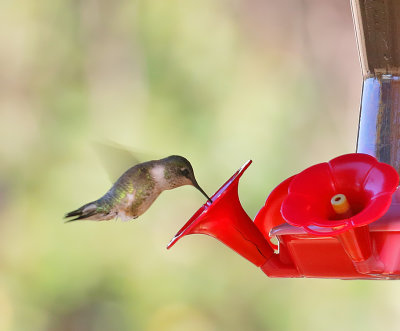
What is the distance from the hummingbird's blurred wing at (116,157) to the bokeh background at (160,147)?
2.92 metres

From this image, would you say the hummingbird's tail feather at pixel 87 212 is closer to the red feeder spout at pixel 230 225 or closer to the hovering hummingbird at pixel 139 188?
the hovering hummingbird at pixel 139 188

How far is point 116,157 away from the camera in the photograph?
260cm

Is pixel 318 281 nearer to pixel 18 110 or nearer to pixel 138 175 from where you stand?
pixel 18 110

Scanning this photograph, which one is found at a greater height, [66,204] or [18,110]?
[18,110]

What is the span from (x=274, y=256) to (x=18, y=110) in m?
4.23

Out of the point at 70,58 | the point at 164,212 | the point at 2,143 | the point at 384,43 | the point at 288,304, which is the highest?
the point at 384,43

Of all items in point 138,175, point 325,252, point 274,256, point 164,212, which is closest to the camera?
point 325,252

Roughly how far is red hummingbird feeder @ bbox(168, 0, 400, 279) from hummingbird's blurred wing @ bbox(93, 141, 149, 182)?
516mm

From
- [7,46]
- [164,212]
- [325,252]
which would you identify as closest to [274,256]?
[325,252]

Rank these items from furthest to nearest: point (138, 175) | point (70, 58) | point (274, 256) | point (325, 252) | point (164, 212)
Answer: point (70, 58) < point (164, 212) < point (138, 175) < point (274, 256) < point (325, 252)

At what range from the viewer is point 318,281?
19.0 ft

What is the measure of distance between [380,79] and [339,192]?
23.4 inches

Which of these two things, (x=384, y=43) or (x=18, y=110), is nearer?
(x=384, y=43)

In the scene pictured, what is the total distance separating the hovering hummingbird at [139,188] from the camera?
2.55 m
